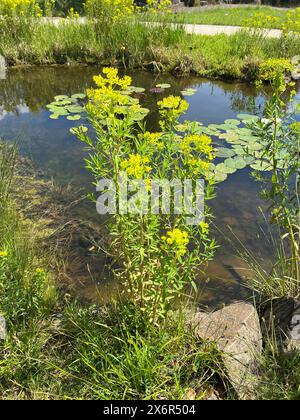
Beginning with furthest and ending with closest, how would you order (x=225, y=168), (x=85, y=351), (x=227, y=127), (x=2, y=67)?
(x=2, y=67), (x=227, y=127), (x=225, y=168), (x=85, y=351)

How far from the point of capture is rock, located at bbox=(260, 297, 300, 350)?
6.37ft

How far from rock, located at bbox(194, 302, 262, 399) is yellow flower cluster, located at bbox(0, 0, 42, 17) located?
6.44 m

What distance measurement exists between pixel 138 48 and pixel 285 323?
19.1 feet

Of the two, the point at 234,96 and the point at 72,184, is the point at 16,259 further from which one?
the point at 234,96

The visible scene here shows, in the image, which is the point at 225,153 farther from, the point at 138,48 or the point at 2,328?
the point at 138,48

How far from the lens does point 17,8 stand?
659cm

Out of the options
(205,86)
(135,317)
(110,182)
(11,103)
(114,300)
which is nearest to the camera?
(110,182)

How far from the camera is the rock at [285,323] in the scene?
1942 millimetres

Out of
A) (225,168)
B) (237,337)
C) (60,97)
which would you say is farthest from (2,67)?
(237,337)

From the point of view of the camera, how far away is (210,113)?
5.21m

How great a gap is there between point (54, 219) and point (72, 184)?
1.96 ft
